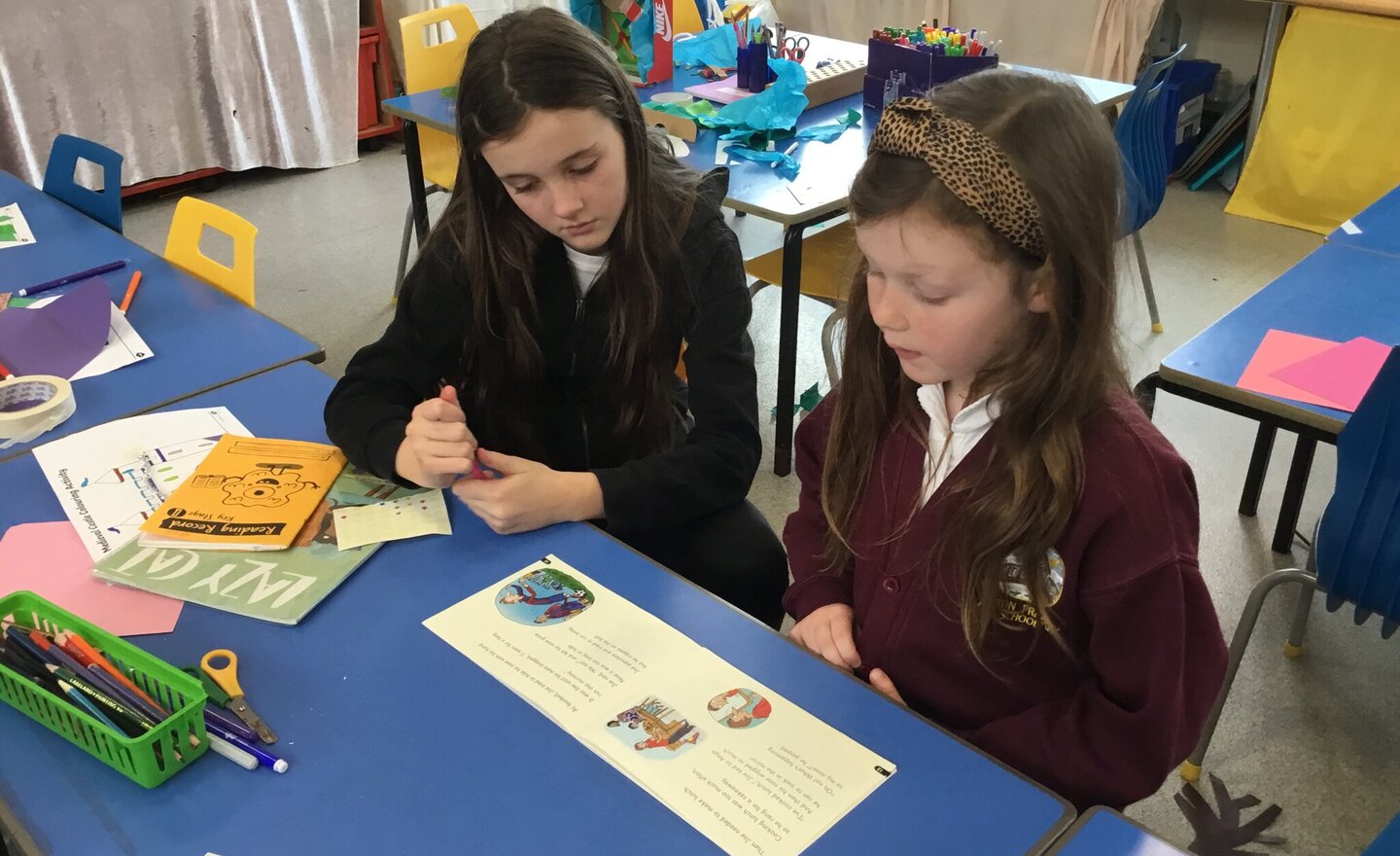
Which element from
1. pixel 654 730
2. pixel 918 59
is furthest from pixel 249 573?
pixel 918 59

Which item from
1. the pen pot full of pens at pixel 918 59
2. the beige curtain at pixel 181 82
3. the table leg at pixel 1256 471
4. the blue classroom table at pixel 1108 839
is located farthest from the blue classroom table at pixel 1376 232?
the beige curtain at pixel 181 82

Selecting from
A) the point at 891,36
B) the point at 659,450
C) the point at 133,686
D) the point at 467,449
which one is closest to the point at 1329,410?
the point at 659,450

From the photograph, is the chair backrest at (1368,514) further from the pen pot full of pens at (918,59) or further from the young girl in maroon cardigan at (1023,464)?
the pen pot full of pens at (918,59)

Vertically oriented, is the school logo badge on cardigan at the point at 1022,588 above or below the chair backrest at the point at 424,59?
below

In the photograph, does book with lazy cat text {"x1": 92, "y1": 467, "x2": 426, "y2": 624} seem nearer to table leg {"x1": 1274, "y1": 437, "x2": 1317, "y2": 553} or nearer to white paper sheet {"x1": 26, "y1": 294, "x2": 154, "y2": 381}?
white paper sheet {"x1": 26, "y1": 294, "x2": 154, "y2": 381}

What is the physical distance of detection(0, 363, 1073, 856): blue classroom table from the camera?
0.82 meters

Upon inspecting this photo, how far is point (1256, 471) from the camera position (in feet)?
7.79

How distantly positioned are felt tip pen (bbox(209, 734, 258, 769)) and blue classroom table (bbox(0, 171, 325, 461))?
63 centimetres

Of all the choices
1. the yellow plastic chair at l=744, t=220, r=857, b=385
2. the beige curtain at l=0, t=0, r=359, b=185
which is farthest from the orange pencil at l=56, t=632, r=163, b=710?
the beige curtain at l=0, t=0, r=359, b=185

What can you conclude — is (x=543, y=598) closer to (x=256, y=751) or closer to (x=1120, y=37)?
(x=256, y=751)

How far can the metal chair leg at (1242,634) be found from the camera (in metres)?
1.57

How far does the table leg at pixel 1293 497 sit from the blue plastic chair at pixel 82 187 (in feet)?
7.75

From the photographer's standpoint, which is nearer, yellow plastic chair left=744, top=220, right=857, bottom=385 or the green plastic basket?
the green plastic basket

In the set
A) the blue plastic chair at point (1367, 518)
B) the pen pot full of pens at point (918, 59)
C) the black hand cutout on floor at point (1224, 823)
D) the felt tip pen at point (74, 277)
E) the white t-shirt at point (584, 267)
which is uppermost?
the pen pot full of pens at point (918, 59)
